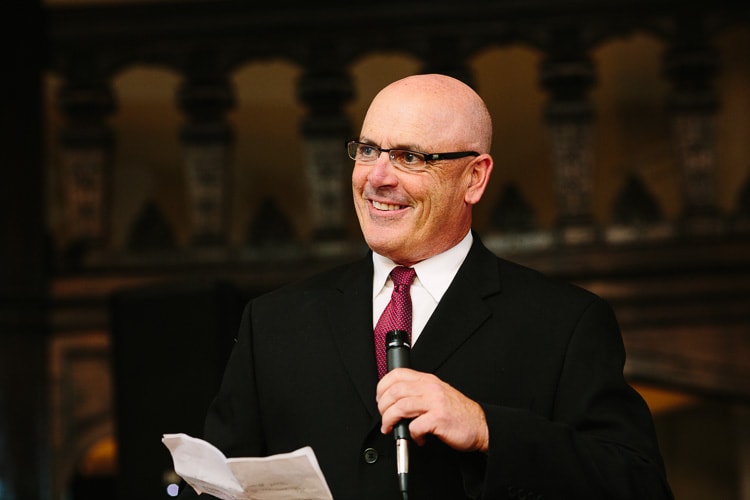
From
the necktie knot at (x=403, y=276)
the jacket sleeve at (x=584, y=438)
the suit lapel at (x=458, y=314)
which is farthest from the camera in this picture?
the necktie knot at (x=403, y=276)

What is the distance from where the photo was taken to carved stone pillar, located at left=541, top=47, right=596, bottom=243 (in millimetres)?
5797

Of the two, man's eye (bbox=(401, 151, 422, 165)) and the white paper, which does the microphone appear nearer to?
the white paper

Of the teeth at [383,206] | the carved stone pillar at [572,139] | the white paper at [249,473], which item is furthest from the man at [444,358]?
the carved stone pillar at [572,139]

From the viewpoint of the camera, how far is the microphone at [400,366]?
2.25 metres

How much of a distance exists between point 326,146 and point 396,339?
3629 millimetres

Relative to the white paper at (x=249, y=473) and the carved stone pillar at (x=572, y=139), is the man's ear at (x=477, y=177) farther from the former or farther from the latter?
the carved stone pillar at (x=572, y=139)

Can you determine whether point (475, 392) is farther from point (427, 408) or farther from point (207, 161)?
point (207, 161)

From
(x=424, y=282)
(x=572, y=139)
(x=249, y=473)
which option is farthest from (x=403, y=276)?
(x=572, y=139)

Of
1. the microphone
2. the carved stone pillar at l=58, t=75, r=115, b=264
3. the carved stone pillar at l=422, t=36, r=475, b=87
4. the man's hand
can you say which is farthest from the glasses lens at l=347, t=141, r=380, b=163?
the carved stone pillar at l=58, t=75, r=115, b=264

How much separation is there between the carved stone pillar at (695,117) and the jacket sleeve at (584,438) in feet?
11.0

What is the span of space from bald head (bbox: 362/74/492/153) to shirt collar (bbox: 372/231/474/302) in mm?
196

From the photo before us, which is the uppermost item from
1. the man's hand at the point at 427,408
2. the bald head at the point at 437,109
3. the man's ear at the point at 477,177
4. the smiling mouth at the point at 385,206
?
the bald head at the point at 437,109

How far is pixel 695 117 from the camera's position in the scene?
19.0 ft

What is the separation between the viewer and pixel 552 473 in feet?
7.73
